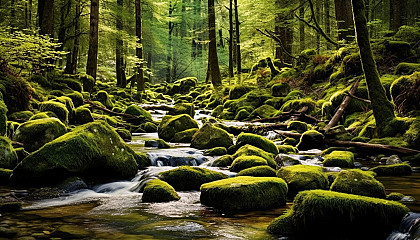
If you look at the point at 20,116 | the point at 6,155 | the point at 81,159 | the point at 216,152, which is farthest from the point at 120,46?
the point at 81,159

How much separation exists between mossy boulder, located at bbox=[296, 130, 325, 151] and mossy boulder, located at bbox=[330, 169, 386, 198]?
4117mm

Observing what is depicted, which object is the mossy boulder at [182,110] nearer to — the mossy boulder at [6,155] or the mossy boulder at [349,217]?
the mossy boulder at [6,155]

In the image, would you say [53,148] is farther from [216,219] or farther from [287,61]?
[287,61]

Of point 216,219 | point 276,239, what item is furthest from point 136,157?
point 276,239

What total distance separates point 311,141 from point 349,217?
18.7 feet

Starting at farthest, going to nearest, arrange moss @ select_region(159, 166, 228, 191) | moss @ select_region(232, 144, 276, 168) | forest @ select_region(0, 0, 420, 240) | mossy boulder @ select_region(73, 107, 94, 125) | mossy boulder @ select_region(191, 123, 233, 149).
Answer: mossy boulder @ select_region(73, 107, 94, 125) < mossy boulder @ select_region(191, 123, 233, 149) < moss @ select_region(232, 144, 276, 168) < moss @ select_region(159, 166, 228, 191) < forest @ select_region(0, 0, 420, 240)

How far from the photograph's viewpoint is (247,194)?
163 inches

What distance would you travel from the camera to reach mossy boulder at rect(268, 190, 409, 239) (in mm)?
3012

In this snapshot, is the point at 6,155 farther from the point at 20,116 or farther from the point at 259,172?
the point at 259,172

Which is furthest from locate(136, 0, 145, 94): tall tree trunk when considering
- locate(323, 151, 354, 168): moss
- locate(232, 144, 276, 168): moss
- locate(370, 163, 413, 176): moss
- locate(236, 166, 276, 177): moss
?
locate(370, 163, 413, 176): moss

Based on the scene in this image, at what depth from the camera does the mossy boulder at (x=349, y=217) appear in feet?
9.88

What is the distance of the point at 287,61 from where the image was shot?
68.9 feet

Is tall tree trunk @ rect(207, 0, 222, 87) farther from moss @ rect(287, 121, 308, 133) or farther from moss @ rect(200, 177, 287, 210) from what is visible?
moss @ rect(200, 177, 287, 210)

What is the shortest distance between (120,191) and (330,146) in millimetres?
5434
